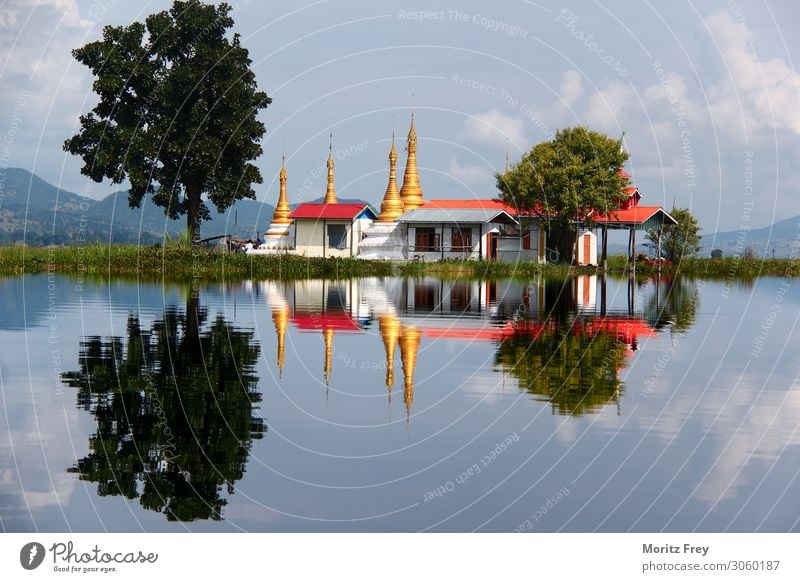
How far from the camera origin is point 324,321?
27.5 metres

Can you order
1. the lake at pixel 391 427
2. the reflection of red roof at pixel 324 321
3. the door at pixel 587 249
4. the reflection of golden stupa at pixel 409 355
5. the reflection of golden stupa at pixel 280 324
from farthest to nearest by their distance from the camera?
the door at pixel 587 249 → the reflection of red roof at pixel 324 321 → the reflection of golden stupa at pixel 280 324 → the reflection of golden stupa at pixel 409 355 → the lake at pixel 391 427

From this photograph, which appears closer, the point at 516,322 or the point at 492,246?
the point at 516,322

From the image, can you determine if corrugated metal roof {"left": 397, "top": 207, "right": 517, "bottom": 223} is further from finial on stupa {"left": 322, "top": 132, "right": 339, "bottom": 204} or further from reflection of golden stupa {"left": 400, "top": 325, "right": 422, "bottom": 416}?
reflection of golden stupa {"left": 400, "top": 325, "right": 422, "bottom": 416}

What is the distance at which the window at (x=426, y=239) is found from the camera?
69850 mm

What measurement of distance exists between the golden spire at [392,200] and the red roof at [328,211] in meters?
1.48

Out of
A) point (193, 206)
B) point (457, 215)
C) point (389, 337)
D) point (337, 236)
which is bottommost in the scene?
point (389, 337)

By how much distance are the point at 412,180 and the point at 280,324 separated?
4961cm

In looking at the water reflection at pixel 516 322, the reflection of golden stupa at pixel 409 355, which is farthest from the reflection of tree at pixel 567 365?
the reflection of golden stupa at pixel 409 355

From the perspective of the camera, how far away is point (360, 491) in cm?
1066

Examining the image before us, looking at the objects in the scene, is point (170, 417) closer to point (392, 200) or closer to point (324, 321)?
point (324, 321)

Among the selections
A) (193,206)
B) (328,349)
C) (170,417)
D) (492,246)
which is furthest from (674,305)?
(193,206)

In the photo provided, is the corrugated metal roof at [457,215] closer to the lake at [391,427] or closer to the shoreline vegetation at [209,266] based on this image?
the shoreline vegetation at [209,266]

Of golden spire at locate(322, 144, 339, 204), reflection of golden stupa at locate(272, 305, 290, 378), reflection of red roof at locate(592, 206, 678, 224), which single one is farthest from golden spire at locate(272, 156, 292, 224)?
reflection of golden stupa at locate(272, 305, 290, 378)
